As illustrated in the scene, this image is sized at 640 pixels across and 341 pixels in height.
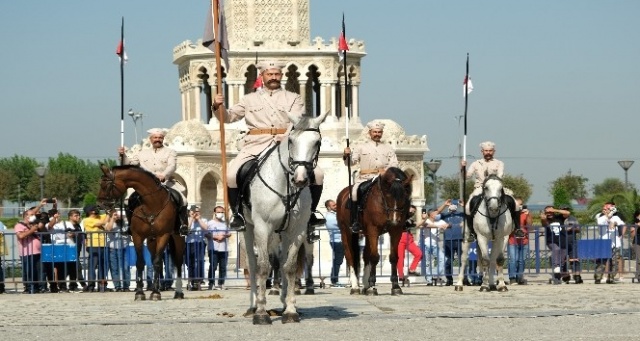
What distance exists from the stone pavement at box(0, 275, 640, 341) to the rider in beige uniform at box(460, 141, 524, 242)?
1993 mm

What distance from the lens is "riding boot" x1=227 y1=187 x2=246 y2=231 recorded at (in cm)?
1536

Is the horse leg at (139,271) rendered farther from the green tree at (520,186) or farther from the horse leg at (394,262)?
the green tree at (520,186)

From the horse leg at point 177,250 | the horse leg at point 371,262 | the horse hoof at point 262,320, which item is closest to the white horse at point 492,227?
the horse leg at point 371,262

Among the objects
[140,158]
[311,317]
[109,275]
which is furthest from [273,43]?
[311,317]

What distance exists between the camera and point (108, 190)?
20.5 meters

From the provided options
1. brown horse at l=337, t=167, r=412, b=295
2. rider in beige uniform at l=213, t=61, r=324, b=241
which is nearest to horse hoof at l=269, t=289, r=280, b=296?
brown horse at l=337, t=167, r=412, b=295

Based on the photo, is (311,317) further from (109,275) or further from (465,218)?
(109,275)

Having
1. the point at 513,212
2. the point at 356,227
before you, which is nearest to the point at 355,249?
the point at 356,227

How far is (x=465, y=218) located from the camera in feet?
75.2

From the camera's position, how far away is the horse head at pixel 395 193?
20125 mm

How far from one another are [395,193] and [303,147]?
19.2 feet

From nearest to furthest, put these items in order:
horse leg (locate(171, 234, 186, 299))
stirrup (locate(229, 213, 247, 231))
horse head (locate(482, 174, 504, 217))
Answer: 1. stirrup (locate(229, 213, 247, 231))
2. horse leg (locate(171, 234, 186, 299))
3. horse head (locate(482, 174, 504, 217))

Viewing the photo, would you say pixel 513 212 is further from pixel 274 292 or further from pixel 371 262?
pixel 274 292

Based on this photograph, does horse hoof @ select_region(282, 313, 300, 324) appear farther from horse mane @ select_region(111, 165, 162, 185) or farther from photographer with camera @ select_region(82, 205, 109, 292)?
photographer with camera @ select_region(82, 205, 109, 292)
